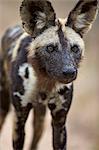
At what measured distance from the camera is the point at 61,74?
397cm

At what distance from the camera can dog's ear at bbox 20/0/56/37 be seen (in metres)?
4.16

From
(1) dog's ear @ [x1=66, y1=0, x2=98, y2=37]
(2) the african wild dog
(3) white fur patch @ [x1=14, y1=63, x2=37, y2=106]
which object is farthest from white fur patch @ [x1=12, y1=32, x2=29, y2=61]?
(1) dog's ear @ [x1=66, y1=0, x2=98, y2=37]

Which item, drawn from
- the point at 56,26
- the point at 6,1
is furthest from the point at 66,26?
the point at 6,1

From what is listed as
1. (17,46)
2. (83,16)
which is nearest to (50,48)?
(83,16)

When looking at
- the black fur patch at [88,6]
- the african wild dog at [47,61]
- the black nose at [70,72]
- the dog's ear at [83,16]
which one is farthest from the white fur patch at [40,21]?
the black nose at [70,72]

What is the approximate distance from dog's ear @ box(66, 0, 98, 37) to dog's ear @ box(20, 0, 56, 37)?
127 mm

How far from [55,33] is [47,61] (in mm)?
A: 173

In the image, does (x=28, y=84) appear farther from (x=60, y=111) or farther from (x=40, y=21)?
(x=40, y=21)

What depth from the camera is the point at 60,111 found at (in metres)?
4.45

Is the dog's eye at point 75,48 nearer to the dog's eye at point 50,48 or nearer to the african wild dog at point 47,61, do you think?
the african wild dog at point 47,61

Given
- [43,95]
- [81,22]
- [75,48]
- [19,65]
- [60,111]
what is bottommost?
[60,111]

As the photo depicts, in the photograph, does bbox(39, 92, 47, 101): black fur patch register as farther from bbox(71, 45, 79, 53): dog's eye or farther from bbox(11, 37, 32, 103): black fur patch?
bbox(71, 45, 79, 53): dog's eye

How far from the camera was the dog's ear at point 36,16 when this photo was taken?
4160 mm

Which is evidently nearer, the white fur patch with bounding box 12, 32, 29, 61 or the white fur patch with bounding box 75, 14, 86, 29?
the white fur patch with bounding box 75, 14, 86, 29
